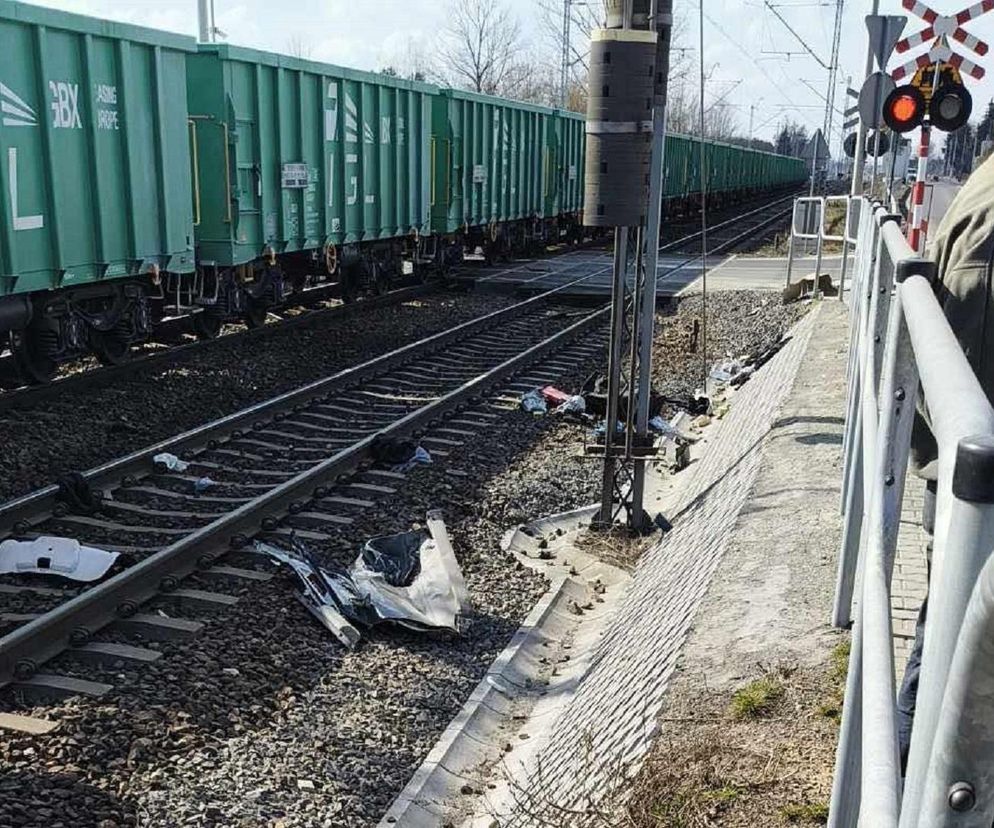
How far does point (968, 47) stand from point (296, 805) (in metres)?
12.1

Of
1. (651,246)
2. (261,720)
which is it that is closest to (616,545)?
(651,246)

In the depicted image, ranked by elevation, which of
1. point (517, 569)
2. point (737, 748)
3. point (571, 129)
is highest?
point (571, 129)

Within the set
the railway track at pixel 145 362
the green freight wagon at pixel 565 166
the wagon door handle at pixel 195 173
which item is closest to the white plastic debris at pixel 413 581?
the railway track at pixel 145 362

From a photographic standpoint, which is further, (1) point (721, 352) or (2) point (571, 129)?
(2) point (571, 129)

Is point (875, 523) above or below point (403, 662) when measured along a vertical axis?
above

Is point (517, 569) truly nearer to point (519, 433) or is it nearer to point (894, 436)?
point (519, 433)

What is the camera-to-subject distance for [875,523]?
2020 mm

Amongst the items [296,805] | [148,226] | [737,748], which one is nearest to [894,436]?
[737,748]

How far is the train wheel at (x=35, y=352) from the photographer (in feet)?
34.8

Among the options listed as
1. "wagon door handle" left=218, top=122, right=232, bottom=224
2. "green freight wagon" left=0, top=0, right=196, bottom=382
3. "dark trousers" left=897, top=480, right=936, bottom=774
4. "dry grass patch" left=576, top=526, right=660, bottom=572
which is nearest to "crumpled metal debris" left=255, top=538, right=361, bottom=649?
"dry grass patch" left=576, top=526, right=660, bottom=572

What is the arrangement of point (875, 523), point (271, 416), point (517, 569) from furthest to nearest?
point (271, 416)
point (517, 569)
point (875, 523)

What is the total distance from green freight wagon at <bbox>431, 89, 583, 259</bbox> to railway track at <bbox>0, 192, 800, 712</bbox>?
800cm

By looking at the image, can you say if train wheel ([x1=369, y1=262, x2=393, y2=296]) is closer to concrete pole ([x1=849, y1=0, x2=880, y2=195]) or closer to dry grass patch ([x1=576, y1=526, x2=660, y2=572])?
concrete pole ([x1=849, y1=0, x2=880, y2=195])

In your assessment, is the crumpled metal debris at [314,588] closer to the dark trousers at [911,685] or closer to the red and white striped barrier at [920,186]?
the dark trousers at [911,685]
